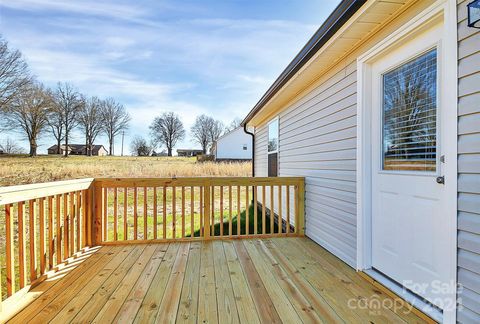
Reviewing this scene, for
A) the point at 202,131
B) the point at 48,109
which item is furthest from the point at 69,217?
the point at 202,131

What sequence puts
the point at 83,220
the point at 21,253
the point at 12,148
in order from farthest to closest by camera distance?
the point at 12,148 < the point at 83,220 < the point at 21,253

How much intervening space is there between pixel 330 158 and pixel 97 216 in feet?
10.8

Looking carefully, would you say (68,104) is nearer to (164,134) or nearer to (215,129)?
(164,134)

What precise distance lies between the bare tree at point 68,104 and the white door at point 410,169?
2623 cm

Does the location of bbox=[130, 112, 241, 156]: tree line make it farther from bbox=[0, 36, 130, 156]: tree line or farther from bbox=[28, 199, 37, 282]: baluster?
bbox=[28, 199, 37, 282]: baluster

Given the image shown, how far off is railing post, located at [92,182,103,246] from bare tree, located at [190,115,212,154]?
34552 mm

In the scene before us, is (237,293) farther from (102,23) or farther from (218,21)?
(102,23)

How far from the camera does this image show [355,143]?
2.60 metres

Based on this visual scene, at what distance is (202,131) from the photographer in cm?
3784

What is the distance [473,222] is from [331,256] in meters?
1.81

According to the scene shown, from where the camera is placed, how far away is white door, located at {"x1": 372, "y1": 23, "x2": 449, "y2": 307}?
1727mm

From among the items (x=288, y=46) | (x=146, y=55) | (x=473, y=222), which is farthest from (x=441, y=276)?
(x=146, y=55)

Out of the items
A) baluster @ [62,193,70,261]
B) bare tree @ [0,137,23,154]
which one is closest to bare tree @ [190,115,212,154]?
bare tree @ [0,137,23,154]

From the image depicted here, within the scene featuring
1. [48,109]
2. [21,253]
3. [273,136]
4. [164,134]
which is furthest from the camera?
[164,134]
